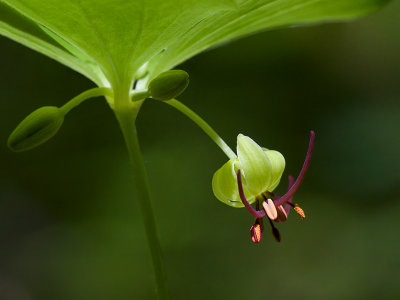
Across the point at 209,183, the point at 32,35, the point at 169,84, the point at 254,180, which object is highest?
the point at 209,183

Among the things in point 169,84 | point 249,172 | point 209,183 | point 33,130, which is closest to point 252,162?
point 249,172

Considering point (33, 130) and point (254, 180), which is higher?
point (33, 130)

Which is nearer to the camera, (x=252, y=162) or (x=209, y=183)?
(x=252, y=162)

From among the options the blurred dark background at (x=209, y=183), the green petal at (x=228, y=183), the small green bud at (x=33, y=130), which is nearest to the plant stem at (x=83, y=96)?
the small green bud at (x=33, y=130)

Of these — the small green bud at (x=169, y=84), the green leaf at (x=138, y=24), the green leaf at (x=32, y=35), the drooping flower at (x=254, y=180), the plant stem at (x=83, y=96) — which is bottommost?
the drooping flower at (x=254, y=180)

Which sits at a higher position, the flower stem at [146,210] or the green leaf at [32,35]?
the green leaf at [32,35]

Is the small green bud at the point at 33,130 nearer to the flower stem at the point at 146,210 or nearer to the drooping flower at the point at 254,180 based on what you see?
the flower stem at the point at 146,210

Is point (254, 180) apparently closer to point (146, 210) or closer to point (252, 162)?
point (252, 162)
